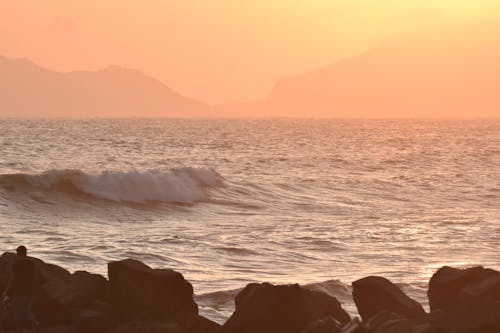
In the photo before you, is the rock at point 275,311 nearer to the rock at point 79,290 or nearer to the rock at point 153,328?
the rock at point 153,328

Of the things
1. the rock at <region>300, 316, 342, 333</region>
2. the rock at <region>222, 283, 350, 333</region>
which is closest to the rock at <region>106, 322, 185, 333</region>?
the rock at <region>222, 283, 350, 333</region>

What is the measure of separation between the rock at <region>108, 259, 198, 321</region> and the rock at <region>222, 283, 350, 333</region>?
0.97 metres

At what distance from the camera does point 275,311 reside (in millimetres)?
17016

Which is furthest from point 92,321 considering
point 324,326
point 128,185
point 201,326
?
point 128,185

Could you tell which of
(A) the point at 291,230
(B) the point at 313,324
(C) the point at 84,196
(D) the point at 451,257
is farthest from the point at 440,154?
(B) the point at 313,324

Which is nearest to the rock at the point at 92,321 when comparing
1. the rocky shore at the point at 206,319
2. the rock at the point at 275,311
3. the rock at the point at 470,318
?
the rocky shore at the point at 206,319

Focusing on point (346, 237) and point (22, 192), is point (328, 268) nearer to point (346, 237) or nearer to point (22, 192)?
point (346, 237)

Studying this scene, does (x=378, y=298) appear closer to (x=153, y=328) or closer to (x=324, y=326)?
(x=324, y=326)

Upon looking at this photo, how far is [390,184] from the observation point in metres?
67.8

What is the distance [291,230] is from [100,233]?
7.67m

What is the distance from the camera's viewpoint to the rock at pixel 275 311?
667 inches

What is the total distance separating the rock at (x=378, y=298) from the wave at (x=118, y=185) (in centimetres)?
3583

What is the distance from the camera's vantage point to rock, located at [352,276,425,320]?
57.0ft

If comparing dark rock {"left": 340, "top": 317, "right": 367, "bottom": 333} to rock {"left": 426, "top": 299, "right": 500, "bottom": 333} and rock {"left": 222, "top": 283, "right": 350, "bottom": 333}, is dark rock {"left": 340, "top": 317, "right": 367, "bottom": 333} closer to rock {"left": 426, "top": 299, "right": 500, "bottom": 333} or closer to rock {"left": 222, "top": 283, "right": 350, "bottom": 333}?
rock {"left": 426, "top": 299, "right": 500, "bottom": 333}
